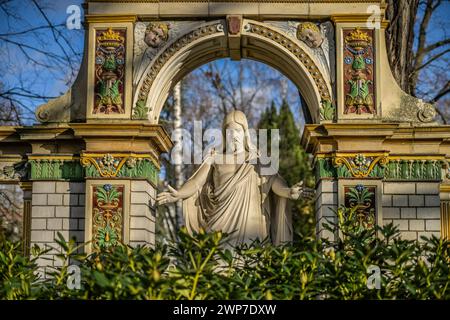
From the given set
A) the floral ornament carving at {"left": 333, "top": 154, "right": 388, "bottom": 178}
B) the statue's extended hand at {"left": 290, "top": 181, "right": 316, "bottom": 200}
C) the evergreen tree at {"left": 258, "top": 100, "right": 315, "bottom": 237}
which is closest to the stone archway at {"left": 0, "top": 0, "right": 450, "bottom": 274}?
the floral ornament carving at {"left": 333, "top": 154, "right": 388, "bottom": 178}

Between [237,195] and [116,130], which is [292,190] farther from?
[116,130]

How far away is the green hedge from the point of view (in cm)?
725

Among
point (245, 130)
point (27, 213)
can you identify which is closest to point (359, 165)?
point (245, 130)

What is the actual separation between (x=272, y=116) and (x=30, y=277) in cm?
2162

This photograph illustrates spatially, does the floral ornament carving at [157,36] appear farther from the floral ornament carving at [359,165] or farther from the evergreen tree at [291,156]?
the evergreen tree at [291,156]

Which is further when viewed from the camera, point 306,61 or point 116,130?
point 306,61

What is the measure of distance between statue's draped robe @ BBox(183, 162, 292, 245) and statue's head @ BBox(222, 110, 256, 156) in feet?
1.00

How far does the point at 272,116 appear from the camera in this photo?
1154 inches

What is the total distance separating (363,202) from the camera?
1185 centimetres

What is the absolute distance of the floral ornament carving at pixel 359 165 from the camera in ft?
39.0

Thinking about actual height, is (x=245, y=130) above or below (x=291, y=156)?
below

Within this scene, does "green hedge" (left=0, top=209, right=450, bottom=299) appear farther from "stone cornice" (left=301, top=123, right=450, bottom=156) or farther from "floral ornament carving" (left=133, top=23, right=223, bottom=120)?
"floral ornament carving" (left=133, top=23, right=223, bottom=120)

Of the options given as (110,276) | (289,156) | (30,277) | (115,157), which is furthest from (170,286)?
(289,156)

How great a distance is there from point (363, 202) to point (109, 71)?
4.17 metres
